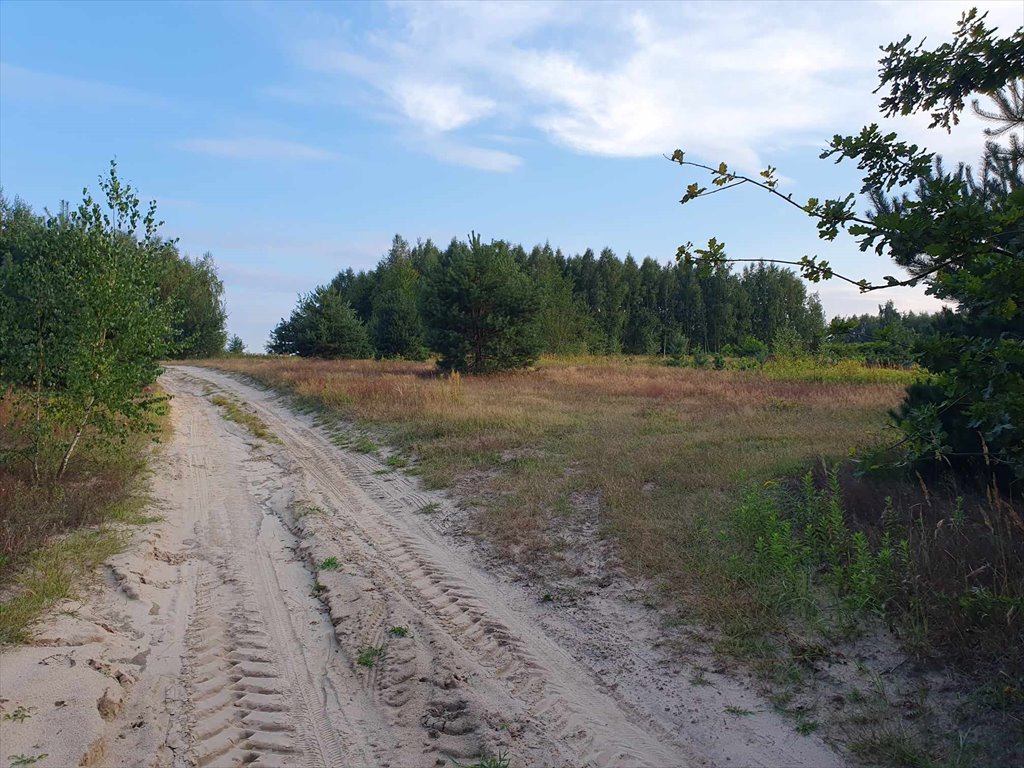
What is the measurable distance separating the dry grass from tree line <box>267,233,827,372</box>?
2858 mm

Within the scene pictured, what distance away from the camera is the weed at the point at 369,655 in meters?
5.04

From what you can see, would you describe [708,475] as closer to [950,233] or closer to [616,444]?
[616,444]

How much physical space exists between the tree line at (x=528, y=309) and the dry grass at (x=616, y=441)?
2858mm

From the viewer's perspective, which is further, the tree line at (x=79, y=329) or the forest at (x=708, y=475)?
the tree line at (x=79, y=329)

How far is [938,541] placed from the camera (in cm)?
548

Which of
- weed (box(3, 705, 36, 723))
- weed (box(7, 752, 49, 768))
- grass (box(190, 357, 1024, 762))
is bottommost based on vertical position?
weed (box(7, 752, 49, 768))

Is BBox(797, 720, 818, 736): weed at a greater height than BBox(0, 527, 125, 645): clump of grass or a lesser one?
lesser

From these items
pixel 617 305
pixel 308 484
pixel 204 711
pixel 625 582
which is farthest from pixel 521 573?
pixel 617 305

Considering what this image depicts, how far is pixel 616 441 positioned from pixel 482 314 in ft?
52.1

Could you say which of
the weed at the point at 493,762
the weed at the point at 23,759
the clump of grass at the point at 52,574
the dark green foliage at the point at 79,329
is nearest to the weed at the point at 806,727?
the weed at the point at 493,762

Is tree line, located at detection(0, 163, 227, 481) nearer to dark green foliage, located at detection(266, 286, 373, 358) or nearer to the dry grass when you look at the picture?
the dry grass

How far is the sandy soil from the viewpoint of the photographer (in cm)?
404

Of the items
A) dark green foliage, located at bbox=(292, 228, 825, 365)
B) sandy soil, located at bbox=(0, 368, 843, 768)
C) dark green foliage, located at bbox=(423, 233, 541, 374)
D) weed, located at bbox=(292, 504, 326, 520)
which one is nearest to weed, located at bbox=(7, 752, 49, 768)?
sandy soil, located at bbox=(0, 368, 843, 768)

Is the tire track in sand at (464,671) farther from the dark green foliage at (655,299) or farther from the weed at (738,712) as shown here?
the dark green foliage at (655,299)
